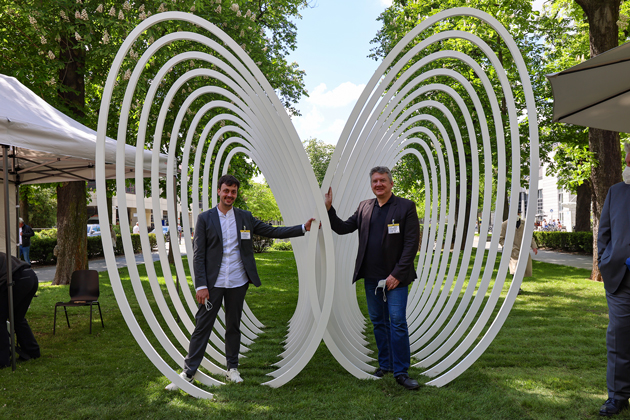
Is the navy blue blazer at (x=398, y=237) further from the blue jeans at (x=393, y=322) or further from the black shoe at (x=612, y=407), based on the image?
the black shoe at (x=612, y=407)

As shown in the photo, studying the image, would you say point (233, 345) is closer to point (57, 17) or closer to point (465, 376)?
point (465, 376)

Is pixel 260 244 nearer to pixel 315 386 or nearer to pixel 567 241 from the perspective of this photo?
pixel 567 241

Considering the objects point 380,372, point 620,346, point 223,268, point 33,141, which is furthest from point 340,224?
point 33,141

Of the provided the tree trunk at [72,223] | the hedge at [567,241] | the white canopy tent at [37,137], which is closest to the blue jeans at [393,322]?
the white canopy tent at [37,137]

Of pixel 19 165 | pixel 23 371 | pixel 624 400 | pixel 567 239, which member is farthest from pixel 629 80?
pixel 567 239

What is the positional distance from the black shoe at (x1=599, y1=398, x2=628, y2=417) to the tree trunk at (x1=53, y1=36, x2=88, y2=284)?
401 inches

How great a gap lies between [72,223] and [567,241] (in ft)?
62.6

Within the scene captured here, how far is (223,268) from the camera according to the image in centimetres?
412

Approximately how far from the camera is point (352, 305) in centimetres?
652

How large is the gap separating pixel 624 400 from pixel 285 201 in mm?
4185

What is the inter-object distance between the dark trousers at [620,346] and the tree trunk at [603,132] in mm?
7003

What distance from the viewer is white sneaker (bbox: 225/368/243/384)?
13.6 feet

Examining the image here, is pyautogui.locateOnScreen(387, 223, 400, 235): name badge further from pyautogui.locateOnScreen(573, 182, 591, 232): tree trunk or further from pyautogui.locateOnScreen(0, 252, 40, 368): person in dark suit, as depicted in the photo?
pyautogui.locateOnScreen(573, 182, 591, 232): tree trunk

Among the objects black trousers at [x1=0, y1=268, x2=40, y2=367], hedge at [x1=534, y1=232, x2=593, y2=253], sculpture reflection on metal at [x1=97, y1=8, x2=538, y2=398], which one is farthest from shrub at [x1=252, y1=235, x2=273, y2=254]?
black trousers at [x1=0, y1=268, x2=40, y2=367]
